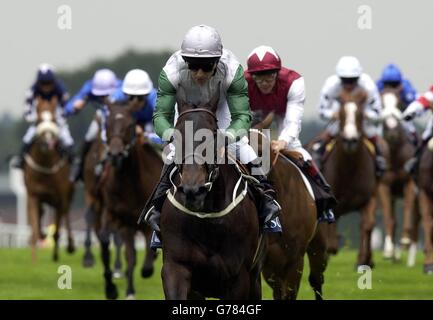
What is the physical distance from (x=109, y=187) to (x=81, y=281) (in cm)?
199

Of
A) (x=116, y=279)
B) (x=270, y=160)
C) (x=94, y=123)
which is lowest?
(x=116, y=279)

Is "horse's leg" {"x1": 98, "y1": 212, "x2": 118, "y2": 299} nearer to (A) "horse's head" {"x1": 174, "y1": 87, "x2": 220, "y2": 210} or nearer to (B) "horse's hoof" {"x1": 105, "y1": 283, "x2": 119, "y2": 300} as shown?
(B) "horse's hoof" {"x1": 105, "y1": 283, "x2": 119, "y2": 300}

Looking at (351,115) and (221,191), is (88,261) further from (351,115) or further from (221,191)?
(221,191)

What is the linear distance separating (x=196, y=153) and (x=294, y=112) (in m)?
2.77

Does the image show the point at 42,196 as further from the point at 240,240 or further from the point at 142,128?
the point at 240,240

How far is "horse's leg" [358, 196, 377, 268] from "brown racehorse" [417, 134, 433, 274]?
636 mm

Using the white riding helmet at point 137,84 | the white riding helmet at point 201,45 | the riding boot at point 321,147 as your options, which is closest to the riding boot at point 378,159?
the riding boot at point 321,147

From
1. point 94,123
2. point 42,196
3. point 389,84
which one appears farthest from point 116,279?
point 389,84

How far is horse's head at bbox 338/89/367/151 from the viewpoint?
15.8m

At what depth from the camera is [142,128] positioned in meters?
14.6

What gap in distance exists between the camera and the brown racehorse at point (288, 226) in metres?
10.3

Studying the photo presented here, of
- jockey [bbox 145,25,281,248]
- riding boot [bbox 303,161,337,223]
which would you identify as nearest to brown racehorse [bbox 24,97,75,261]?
riding boot [bbox 303,161,337,223]

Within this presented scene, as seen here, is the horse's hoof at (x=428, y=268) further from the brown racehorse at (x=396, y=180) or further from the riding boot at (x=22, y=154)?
the riding boot at (x=22, y=154)
